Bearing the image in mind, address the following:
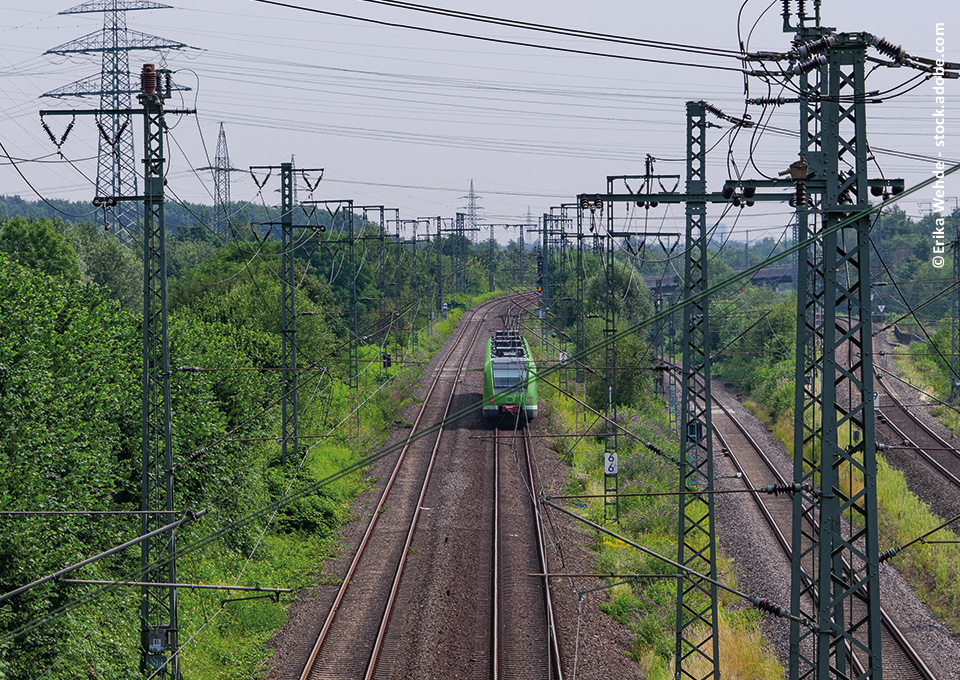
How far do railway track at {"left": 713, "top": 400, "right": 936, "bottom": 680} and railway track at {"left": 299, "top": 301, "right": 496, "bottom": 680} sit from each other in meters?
7.54

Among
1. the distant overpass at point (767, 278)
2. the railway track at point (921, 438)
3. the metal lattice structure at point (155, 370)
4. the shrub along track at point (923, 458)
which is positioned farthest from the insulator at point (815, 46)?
the distant overpass at point (767, 278)

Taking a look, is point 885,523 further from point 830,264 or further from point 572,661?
point 830,264

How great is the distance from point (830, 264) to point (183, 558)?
15.5 meters

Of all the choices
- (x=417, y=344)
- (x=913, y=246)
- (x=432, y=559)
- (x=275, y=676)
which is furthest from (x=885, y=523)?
(x=913, y=246)

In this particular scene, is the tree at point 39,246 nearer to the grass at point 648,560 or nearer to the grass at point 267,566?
the grass at point 267,566

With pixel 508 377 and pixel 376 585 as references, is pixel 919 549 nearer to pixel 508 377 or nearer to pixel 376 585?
pixel 376 585

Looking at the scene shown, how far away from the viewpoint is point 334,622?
19.6m

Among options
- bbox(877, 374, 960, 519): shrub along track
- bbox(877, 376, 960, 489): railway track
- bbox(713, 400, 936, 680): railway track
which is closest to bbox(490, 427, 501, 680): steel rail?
bbox(713, 400, 936, 680): railway track

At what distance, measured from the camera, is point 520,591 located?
21.2m

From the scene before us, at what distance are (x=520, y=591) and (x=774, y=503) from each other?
1190 centimetres

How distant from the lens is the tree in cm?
4131

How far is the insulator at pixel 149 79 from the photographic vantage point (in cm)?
1379

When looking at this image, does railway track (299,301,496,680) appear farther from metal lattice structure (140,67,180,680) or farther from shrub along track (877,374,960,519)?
shrub along track (877,374,960,519)

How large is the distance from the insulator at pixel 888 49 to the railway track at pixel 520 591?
35.9ft
